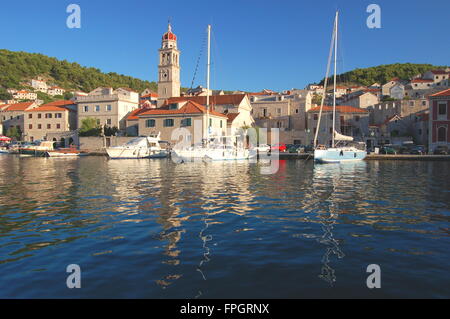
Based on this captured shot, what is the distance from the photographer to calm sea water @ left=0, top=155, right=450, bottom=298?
6594 mm

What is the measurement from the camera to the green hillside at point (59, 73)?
144m

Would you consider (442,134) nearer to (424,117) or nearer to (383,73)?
(424,117)

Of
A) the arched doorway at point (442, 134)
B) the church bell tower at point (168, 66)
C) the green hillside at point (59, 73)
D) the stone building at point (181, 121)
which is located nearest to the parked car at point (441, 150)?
the arched doorway at point (442, 134)

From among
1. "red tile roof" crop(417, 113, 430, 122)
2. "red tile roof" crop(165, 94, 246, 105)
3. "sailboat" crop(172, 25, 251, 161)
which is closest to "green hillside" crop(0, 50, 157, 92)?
"red tile roof" crop(165, 94, 246, 105)

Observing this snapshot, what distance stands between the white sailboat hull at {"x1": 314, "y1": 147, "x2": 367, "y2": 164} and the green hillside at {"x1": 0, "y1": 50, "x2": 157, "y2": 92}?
124574 millimetres

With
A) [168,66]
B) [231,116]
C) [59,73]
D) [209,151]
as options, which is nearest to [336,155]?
[209,151]

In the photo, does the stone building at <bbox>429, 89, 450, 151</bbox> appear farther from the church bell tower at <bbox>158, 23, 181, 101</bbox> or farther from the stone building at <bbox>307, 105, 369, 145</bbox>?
the church bell tower at <bbox>158, 23, 181, 101</bbox>

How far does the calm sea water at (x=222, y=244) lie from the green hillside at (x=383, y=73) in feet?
433

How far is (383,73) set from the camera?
135 metres

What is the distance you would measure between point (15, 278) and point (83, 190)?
1179cm

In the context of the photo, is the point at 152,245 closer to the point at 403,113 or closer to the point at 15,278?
the point at 15,278

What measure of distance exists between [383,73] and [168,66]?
320 feet
